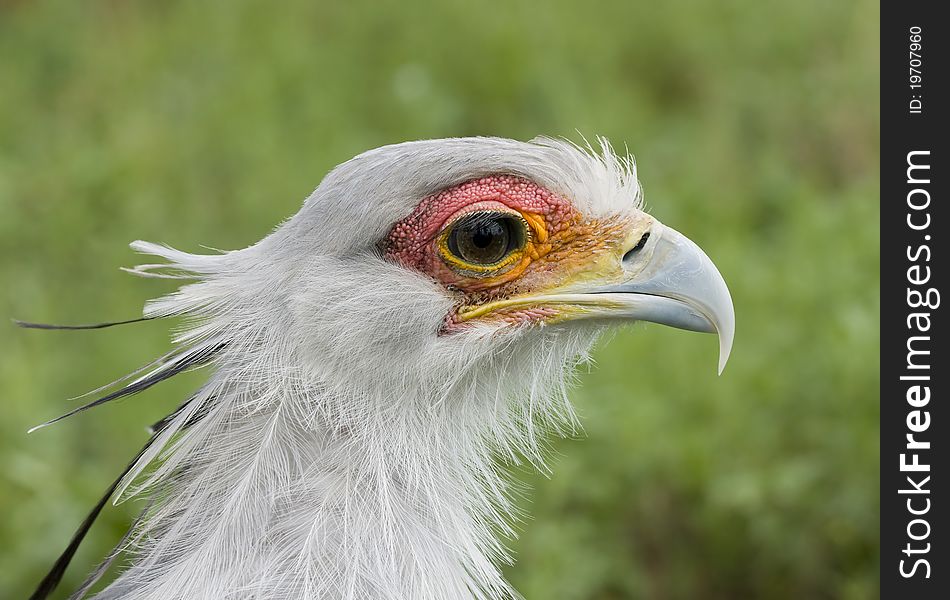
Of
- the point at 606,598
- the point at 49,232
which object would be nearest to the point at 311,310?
the point at 606,598

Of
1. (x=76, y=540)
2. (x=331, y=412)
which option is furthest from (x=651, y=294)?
(x=76, y=540)

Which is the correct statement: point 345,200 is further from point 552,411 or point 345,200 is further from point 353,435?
point 552,411

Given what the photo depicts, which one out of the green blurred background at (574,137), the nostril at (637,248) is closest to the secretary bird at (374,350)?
the nostril at (637,248)

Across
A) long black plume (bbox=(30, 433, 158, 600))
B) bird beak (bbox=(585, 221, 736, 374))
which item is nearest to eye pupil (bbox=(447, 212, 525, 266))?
bird beak (bbox=(585, 221, 736, 374))

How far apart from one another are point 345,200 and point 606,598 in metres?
2.75

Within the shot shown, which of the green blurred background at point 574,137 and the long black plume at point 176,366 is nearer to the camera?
the long black plume at point 176,366

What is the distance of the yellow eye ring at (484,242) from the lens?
2.30 m

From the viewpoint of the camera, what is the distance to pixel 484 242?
2332 millimetres

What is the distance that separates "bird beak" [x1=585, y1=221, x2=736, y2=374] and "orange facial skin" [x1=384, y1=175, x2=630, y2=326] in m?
0.06

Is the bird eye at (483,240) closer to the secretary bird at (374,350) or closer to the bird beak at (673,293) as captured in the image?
the secretary bird at (374,350)

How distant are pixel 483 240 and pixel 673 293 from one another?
452 mm

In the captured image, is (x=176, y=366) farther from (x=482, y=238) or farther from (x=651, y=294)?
(x=651, y=294)

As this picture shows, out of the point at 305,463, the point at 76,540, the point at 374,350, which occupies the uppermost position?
the point at 374,350

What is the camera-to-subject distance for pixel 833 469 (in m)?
4.29
